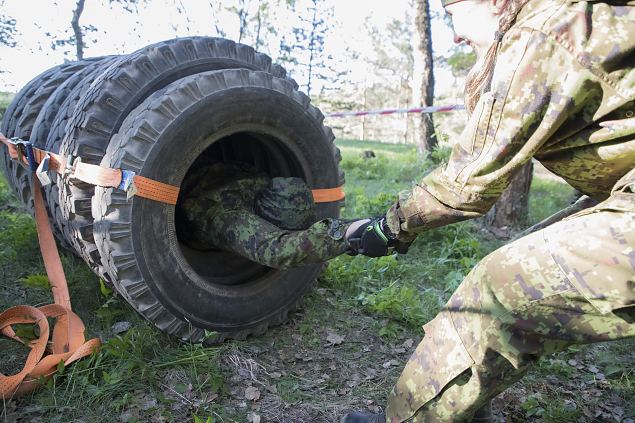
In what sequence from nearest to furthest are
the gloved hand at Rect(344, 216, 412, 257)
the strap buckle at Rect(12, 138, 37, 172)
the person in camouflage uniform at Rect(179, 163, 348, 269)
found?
the gloved hand at Rect(344, 216, 412, 257) < the person in camouflage uniform at Rect(179, 163, 348, 269) < the strap buckle at Rect(12, 138, 37, 172)

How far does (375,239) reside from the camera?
214cm

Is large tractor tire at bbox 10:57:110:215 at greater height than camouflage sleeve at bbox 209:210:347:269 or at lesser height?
greater

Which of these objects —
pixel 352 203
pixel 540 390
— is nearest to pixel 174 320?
pixel 540 390

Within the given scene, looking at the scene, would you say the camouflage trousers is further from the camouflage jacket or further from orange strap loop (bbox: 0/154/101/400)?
orange strap loop (bbox: 0/154/101/400)

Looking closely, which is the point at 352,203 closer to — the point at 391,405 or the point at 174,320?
the point at 174,320

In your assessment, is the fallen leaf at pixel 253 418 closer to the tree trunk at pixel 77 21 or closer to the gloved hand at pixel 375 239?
the gloved hand at pixel 375 239

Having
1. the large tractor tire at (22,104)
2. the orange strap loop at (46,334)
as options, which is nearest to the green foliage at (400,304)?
the orange strap loop at (46,334)

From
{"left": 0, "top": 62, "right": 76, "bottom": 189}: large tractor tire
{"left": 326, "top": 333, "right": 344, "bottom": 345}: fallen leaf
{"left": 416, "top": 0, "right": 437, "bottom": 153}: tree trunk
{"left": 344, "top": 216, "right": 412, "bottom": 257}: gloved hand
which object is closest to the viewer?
{"left": 344, "top": 216, "right": 412, "bottom": 257}: gloved hand

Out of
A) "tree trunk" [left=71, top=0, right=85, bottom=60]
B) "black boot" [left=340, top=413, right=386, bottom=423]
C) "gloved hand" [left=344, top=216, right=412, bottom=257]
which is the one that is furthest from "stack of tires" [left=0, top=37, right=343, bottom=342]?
"tree trunk" [left=71, top=0, right=85, bottom=60]

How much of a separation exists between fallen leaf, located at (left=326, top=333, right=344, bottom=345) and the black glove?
1013 mm

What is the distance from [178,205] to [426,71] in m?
7.57

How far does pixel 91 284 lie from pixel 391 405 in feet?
6.95

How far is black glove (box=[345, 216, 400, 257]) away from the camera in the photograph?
2135 millimetres

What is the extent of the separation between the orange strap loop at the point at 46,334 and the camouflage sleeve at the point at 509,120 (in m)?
1.86
